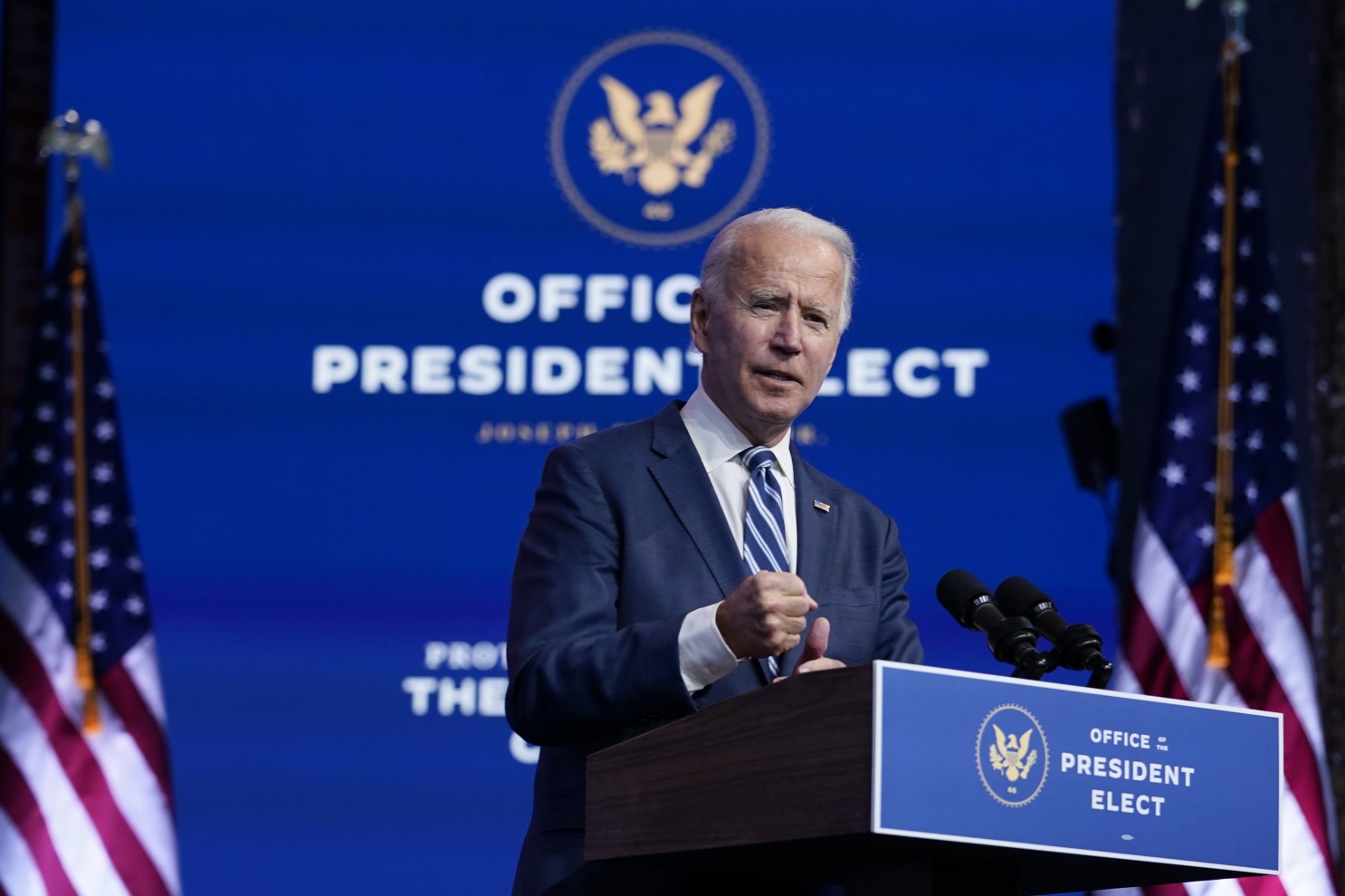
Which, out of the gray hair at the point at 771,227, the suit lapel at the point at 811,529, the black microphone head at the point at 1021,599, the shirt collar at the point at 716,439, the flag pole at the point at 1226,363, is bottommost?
the black microphone head at the point at 1021,599

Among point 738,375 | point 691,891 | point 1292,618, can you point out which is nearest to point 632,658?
point 691,891

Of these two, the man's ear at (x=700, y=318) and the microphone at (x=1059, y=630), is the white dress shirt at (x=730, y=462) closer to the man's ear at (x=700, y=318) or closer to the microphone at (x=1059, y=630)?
the man's ear at (x=700, y=318)

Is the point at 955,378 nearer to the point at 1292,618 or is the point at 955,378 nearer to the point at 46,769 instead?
the point at 1292,618

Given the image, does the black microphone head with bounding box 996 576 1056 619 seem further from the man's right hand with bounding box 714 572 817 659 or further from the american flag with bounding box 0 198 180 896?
the american flag with bounding box 0 198 180 896

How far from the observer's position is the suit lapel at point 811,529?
224cm

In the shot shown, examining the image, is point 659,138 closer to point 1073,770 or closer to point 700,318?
point 700,318

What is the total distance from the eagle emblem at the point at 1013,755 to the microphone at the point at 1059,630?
0.20 meters

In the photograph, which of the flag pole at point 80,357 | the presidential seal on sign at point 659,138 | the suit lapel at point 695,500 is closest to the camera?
the suit lapel at point 695,500

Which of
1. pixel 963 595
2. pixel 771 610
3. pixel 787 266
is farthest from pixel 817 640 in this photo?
pixel 787 266

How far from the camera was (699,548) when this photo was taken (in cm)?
221

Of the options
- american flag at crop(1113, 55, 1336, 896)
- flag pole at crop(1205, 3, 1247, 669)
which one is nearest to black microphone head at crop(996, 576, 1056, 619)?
american flag at crop(1113, 55, 1336, 896)

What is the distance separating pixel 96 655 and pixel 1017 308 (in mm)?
2787

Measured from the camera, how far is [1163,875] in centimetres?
178

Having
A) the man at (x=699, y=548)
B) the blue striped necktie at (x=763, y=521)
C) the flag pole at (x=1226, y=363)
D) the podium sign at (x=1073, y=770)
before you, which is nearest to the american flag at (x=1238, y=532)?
the flag pole at (x=1226, y=363)
